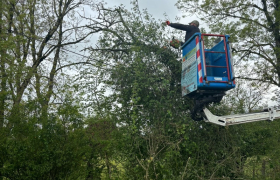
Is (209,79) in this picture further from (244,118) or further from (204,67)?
(244,118)

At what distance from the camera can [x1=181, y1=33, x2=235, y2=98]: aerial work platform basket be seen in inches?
250

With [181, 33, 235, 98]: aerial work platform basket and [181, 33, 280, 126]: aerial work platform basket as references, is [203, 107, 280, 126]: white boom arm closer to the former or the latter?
[181, 33, 280, 126]: aerial work platform basket

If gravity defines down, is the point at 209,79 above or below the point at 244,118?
above

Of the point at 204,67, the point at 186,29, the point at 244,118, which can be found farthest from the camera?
the point at 186,29

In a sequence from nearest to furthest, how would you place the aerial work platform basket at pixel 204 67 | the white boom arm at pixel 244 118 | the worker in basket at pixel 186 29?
the aerial work platform basket at pixel 204 67
the white boom arm at pixel 244 118
the worker in basket at pixel 186 29

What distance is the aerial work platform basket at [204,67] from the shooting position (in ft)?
20.8

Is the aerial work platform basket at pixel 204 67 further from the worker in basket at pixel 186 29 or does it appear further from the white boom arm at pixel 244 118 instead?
the white boom arm at pixel 244 118

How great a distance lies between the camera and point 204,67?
6.28 m

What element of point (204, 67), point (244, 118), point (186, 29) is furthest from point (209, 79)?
point (186, 29)

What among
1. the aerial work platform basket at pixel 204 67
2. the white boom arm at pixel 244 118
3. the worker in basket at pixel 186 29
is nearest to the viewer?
the aerial work platform basket at pixel 204 67

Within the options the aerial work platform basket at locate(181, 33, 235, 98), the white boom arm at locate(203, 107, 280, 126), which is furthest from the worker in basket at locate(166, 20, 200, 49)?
the white boom arm at locate(203, 107, 280, 126)

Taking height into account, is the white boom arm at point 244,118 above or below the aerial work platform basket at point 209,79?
below

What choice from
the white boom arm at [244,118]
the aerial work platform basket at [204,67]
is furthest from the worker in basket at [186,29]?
the white boom arm at [244,118]

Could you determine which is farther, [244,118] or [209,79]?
[244,118]
